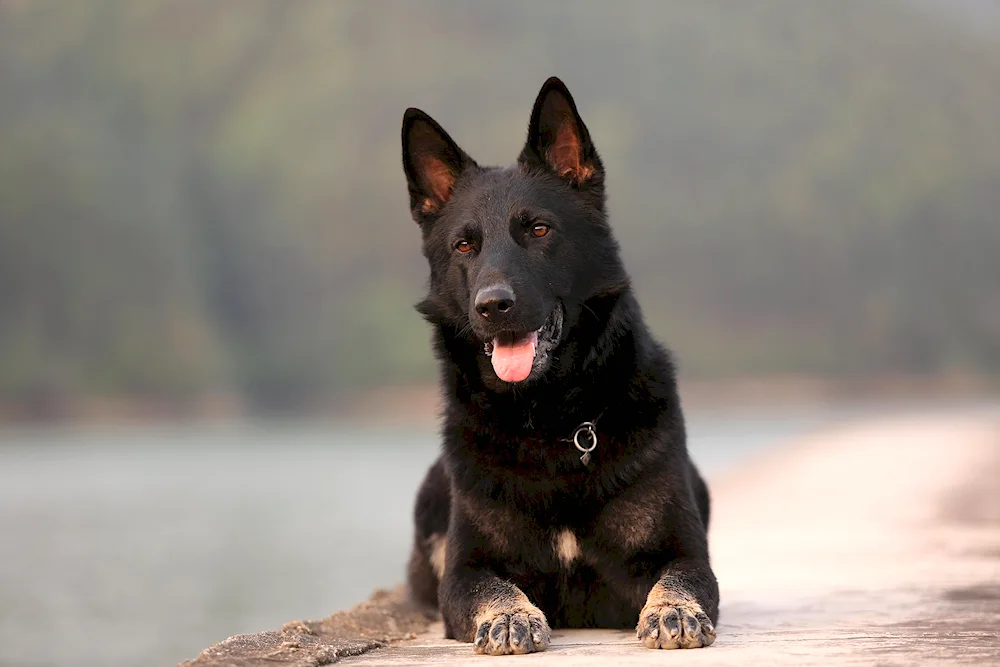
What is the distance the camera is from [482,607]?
16.4 feet

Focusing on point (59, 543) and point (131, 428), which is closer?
point (59, 543)

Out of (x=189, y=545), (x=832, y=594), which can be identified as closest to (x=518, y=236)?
(x=832, y=594)

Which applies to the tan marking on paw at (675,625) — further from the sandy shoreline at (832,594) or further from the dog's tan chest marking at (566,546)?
the dog's tan chest marking at (566,546)

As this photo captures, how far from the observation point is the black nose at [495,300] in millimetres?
4996

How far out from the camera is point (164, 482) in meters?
41.6

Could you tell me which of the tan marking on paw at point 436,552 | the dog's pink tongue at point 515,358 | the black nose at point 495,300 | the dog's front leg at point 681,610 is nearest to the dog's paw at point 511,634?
the dog's front leg at point 681,610

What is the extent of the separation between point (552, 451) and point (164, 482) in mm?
38315

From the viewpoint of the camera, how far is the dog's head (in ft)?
17.1

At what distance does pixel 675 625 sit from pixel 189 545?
21839 mm

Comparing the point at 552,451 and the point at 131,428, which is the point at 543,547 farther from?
the point at 131,428

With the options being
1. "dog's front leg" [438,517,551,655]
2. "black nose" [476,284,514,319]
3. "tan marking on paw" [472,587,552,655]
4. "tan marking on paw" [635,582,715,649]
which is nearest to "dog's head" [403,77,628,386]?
"black nose" [476,284,514,319]

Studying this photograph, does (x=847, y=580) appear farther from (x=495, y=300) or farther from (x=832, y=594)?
(x=495, y=300)

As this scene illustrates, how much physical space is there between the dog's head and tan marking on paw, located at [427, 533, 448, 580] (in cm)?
146

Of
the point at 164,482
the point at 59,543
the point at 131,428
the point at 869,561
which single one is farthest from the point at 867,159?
the point at 869,561
